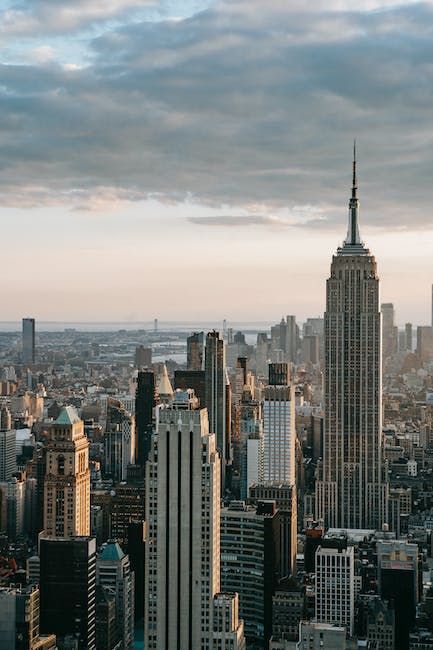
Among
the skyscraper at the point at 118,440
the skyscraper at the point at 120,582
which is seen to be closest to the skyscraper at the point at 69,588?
the skyscraper at the point at 120,582

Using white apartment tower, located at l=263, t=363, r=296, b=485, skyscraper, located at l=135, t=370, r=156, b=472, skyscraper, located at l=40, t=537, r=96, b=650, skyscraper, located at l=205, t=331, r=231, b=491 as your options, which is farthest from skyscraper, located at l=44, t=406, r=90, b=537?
white apartment tower, located at l=263, t=363, r=296, b=485

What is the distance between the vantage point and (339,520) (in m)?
23.7

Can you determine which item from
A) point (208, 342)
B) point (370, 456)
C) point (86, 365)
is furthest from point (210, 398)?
point (370, 456)

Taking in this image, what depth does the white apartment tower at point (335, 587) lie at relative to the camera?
44.8ft

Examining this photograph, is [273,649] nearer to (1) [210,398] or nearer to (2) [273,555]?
(2) [273,555]

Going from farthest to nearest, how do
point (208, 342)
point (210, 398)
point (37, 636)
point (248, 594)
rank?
point (210, 398) < point (208, 342) < point (248, 594) < point (37, 636)

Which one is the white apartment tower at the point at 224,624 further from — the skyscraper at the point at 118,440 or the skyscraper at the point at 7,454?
the skyscraper at the point at 7,454

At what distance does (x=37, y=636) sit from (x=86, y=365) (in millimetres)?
6778

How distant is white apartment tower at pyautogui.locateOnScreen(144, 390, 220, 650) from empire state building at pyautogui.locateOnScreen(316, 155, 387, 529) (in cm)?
1361

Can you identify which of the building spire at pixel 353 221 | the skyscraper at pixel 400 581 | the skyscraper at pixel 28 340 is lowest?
the skyscraper at pixel 400 581

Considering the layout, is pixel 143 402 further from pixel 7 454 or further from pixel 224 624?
pixel 224 624

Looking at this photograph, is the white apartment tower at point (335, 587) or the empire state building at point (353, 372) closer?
the white apartment tower at point (335, 587)

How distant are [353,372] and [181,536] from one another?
14992 millimetres

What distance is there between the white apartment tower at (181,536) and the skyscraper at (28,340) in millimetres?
4087
